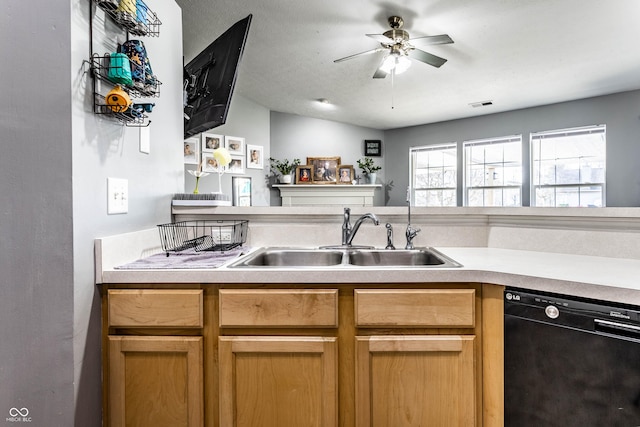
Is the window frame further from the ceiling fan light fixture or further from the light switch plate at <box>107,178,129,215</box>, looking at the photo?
the light switch plate at <box>107,178,129,215</box>

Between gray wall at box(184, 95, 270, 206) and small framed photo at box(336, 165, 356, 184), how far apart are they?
1.23 metres

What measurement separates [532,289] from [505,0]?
8.27 feet

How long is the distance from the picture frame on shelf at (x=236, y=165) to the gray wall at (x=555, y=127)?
271 centimetres

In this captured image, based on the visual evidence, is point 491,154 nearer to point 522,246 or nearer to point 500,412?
point 522,246

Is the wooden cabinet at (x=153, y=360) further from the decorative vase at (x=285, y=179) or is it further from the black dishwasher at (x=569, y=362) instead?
the decorative vase at (x=285, y=179)

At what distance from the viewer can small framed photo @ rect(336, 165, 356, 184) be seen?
586cm

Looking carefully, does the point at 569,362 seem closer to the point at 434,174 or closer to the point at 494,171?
the point at 494,171

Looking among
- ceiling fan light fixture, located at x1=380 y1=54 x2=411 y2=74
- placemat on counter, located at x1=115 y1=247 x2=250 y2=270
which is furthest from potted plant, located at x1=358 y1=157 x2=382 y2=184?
placemat on counter, located at x1=115 y1=247 x2=250 y2=270

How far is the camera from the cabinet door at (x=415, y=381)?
1.15 metres

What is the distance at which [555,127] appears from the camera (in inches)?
194

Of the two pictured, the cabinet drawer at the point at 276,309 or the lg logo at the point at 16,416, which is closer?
the lg logo at the point at 16,416

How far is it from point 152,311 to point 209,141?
3871 millimetres

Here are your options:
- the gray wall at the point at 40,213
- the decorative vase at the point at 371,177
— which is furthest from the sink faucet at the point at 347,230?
the decorative vase at the point at 371,177

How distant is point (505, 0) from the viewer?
2617mm
